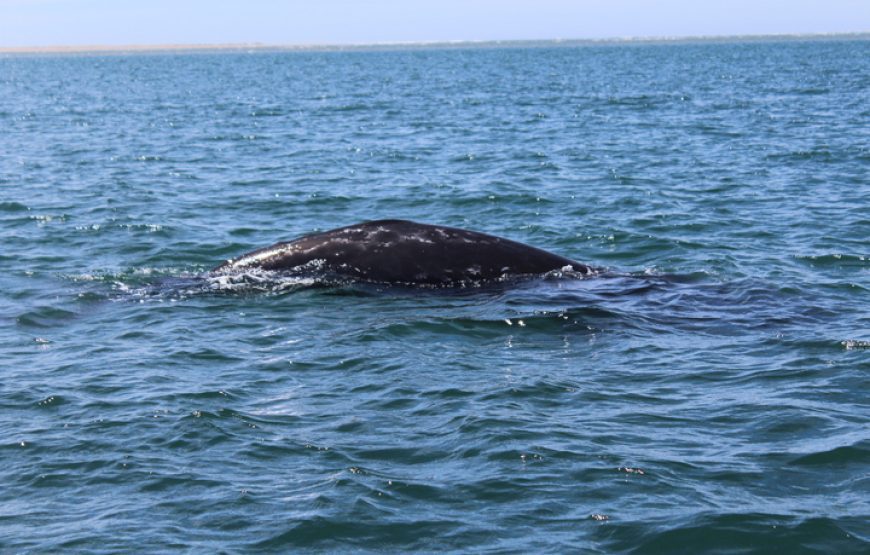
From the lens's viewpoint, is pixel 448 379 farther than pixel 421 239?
No

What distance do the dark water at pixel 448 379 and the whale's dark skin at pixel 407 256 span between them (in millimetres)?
331

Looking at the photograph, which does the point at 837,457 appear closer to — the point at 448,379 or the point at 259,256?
the point at 448,379

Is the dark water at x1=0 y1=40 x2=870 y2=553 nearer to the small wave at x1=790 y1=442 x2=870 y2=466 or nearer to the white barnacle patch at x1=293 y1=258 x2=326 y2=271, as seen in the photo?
the small wave at x1=790 y1=442 x2=870 y2=466

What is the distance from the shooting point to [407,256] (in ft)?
44.9

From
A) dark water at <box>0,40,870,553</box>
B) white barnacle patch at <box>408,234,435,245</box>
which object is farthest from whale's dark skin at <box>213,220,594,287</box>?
dark water at <box>0,40,870,553</box>

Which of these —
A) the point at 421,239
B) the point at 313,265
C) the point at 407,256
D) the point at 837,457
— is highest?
the point at 421,239

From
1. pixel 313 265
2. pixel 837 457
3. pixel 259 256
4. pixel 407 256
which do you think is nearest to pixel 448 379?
pixel 407 256

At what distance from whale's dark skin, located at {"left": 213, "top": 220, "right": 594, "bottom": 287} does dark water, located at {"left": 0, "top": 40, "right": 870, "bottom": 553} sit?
0.33 m

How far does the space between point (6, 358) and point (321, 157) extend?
2241 cm

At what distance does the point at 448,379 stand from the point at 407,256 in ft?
10.2

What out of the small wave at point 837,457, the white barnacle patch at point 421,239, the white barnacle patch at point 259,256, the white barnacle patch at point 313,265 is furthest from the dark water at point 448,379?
the white barnacle patch at point 421,239

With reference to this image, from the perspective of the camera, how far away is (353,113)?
52656 millimetres

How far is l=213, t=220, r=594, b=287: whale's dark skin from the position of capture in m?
13.6

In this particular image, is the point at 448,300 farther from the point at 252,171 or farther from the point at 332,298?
the point at 252,171
